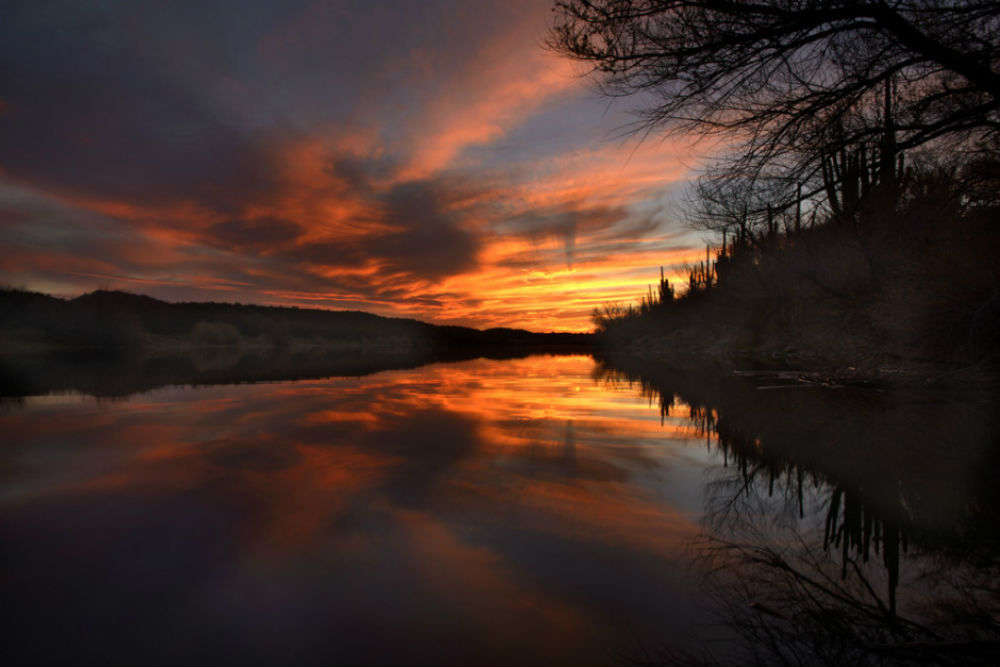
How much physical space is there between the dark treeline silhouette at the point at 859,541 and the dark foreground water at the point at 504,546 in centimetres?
2

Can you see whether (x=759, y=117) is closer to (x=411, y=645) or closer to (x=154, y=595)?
(x=411, y=645)

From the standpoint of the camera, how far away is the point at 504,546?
3.21m

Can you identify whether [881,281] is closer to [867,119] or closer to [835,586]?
[867,119]

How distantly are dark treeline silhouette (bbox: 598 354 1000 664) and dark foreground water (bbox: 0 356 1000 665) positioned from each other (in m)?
0.02

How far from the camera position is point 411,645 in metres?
2.20

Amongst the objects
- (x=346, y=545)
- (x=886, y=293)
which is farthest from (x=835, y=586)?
(x=886, y=293)

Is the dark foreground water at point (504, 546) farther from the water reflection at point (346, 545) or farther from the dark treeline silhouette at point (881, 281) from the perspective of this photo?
the dark treeline silhouette at point (881, 281)

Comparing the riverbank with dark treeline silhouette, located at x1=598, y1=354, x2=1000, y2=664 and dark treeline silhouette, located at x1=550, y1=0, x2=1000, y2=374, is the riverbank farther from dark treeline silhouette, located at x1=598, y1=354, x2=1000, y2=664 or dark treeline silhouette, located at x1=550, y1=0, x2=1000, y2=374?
dark treeline silhouette, located at x1=598, y1=354, x2=1000, y2=664

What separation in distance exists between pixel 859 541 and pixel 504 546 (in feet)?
7.74

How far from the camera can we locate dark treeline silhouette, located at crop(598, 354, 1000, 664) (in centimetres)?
224

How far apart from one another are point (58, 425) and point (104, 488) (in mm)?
4471

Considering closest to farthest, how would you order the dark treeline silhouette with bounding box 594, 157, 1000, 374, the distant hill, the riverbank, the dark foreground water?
the dark foreground water < the dark treeline silhouette with bounding box 594, 157, 1000, 374 < the riverbank < the distant hill

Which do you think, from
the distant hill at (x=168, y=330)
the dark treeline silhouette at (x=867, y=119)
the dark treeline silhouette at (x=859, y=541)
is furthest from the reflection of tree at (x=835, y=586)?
the distant hill at (x=168, y=330)

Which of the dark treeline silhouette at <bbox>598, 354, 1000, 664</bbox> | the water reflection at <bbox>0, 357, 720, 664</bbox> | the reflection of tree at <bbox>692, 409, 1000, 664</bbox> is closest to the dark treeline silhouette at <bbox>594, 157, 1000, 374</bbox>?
the dark treeline silhouette at <bbox>598, 354, 1000, 664</bbox>
